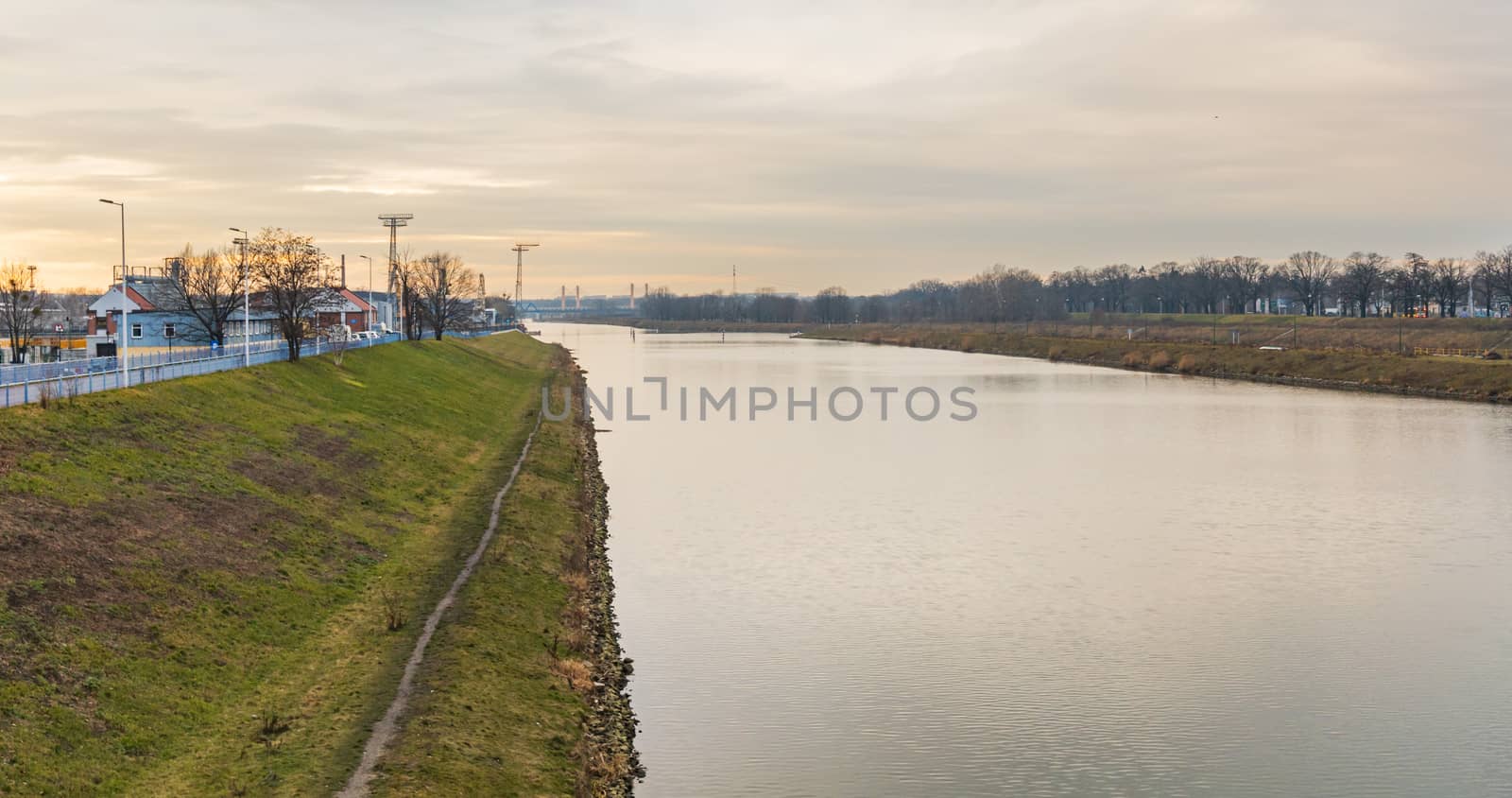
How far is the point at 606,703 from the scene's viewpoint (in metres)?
20.6

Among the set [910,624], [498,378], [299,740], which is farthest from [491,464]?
[498,378]

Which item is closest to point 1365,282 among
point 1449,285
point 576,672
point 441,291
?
point 1449,285

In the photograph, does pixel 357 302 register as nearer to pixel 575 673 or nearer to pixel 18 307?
pixel 18 307

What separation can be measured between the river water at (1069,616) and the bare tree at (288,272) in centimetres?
1926

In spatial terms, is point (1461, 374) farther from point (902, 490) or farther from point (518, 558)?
point (518, 558)

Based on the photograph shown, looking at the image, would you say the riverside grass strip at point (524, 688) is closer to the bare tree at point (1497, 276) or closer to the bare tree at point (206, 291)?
the bare tree at point (206, 291)

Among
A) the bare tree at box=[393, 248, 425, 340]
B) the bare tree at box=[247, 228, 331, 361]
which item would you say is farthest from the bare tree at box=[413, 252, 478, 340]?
the bare tree at box=[247, 228, 331, 361]

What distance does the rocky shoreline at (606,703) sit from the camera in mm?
17391

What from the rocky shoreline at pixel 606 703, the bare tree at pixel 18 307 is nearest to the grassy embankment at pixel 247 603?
the rocky shoreline at pixel 606 703

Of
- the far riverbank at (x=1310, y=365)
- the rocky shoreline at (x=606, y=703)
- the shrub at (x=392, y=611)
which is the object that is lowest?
the rocky shoreline at (x=606, y=703)

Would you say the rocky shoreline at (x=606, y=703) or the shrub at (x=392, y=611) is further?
the shrub at (x=392, y=611)

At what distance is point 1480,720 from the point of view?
20188mm

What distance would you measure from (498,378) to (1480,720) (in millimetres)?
73450

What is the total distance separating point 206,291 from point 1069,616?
→ 203 feet
